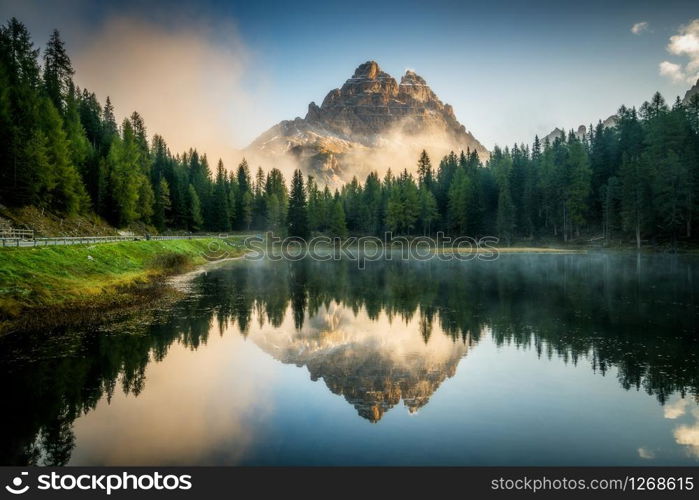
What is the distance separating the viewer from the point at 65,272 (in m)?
30.9

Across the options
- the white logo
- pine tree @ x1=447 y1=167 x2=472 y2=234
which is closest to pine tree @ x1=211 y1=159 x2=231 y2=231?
pine tree @ x1=447 y1=167 x2=472 y2=234

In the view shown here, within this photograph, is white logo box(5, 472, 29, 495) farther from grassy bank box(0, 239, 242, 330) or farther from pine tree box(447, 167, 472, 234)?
pine tree box(447, 167, 472, 234)

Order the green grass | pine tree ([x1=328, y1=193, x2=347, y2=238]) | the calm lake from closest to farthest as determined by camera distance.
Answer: the calm lake
the green grass
pine tree ([x1=328, y1=193, x2=347, y2=238])

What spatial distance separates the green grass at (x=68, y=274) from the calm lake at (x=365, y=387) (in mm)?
4833

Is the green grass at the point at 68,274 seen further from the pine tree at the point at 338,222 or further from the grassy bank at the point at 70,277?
the pine tree at the point at 338,222

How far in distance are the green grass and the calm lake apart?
4.83 metres

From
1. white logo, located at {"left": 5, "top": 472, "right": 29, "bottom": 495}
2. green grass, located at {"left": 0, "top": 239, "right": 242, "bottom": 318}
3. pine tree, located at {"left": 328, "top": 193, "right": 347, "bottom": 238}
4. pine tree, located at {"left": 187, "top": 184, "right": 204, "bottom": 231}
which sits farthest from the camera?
pine tree, located at {"left": 328, "top": 193, "right": 347, "bottom": 238}

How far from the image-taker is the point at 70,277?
100ft

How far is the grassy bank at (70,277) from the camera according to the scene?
24.8 metres

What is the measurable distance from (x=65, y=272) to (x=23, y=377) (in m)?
18.0

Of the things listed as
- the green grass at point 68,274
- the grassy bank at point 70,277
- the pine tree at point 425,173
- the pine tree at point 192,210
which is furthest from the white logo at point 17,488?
the pine tree at point 425,173

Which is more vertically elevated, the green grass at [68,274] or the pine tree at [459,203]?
the pine tree at [459,203]

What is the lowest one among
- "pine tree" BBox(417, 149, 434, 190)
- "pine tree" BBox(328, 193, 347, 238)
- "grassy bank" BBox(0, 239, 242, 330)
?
"grassy bank" BBox(0, 239, 242, 330)

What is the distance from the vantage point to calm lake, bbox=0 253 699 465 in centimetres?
1085
